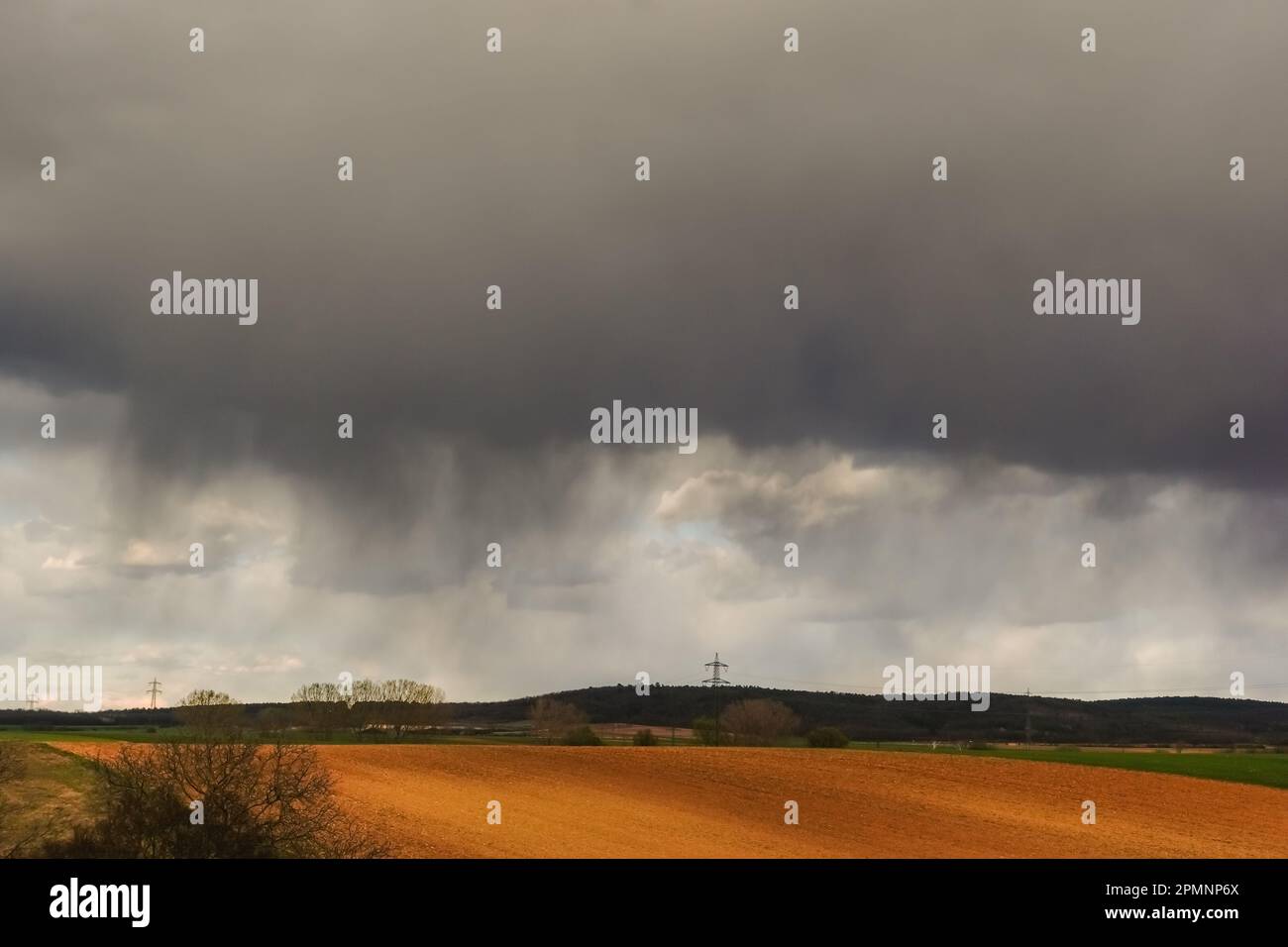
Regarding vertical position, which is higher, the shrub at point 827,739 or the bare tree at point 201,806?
the bare tree at point 201,806

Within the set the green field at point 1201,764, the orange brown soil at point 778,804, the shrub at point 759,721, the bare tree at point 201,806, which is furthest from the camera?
the shrub at point 759,721

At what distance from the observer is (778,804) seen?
60594mm

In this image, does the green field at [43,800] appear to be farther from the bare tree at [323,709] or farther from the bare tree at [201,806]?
the bare tree at [323,709]

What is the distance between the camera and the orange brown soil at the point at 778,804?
46.6 meters

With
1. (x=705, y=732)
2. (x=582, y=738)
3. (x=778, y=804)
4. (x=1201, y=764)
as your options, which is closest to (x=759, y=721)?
(x=705, y=732)

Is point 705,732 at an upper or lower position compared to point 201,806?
lower

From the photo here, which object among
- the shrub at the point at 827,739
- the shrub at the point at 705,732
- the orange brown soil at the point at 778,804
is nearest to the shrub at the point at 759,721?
the shrub at the point at 705,732

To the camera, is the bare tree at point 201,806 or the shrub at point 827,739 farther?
the shrub at point 827,739

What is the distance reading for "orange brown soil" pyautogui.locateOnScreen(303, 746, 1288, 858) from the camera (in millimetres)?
46562

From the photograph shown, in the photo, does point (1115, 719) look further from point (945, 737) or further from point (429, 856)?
point (429, 856)

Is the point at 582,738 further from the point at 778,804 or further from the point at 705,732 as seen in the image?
the point at 778,804

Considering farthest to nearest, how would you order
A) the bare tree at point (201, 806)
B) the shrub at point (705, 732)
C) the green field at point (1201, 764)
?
the shrub at point (705, 732), the green field at point (1201, 764), the bare tree at point (201, 806)
